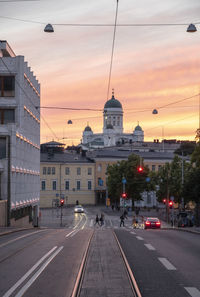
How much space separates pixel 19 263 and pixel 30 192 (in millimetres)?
45982

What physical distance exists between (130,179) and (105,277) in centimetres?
9061

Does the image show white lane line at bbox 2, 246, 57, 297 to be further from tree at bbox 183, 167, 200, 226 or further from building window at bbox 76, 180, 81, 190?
building window at bbox 76, 180, 81, 190

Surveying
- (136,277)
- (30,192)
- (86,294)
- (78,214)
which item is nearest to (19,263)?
(136,277)

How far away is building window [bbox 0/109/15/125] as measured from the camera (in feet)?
176

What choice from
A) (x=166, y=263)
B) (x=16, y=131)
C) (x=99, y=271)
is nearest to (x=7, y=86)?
(x=16, y=131)

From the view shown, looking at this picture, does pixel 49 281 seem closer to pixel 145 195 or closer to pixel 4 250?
pixel 4 250

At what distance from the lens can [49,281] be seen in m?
12.9

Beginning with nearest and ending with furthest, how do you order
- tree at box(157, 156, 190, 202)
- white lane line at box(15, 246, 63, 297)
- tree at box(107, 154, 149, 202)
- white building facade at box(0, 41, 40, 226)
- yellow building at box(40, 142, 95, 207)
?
1. white lane line at box(15, 246, 63, 297)
2. white building facade at box(0, 41, 40, 226)
3. tree at box(157, 156, 190, 202)
4. tree at box(107, 154, 149, 202)
5. yellow building at box(40, 142, 95, 207)

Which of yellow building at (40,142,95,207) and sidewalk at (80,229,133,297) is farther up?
yellow building at (40,142,95,207)

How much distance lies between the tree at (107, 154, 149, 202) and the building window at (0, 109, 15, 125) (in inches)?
1993

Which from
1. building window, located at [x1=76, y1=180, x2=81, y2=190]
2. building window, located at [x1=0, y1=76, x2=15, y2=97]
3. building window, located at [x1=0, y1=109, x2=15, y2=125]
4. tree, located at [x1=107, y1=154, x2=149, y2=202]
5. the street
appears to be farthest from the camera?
building window, located at [x1=76, y1=180, x2=81, y2=190]

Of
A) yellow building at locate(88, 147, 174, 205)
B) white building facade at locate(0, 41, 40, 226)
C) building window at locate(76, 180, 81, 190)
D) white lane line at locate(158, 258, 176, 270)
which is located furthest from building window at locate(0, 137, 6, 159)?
building window at locate(76, 180, 81, 190)

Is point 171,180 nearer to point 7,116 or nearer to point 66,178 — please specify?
point 66,178

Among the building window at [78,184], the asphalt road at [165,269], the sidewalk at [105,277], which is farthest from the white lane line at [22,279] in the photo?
the building window at [78,184]
